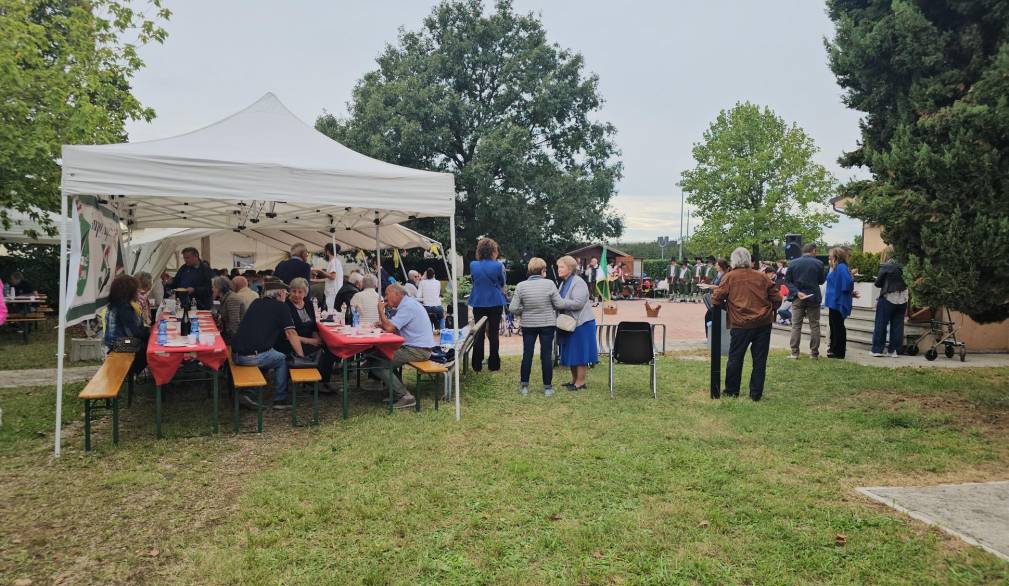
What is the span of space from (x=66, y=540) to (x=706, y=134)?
40.5 m

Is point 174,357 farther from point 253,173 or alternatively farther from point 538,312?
point 538,312

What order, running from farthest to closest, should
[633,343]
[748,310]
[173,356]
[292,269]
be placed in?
[292,269]
[633,343]
[748,310]
[173,356]

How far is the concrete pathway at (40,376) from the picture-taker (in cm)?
823

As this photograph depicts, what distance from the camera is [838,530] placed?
141 inches

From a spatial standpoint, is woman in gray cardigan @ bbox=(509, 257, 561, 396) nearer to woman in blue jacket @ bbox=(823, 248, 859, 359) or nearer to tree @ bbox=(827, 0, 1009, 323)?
tree @ bbox=(827, 0, 1009, 323)

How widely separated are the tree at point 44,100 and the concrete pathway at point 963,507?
1052 cm

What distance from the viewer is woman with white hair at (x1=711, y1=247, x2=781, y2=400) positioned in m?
6.97

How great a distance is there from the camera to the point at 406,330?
269 inches

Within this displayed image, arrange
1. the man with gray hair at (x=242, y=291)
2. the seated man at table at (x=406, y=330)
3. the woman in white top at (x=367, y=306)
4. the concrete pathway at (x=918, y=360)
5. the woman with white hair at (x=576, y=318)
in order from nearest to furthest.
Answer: the seated man at table at (x=406, y=330) < the woman with white hair at (x=576, y=318) < the man with gray hair at (x=242, y=291) < the woman in white top at (x=367, y=306) < the concrete pathway at (x=918, y=360)

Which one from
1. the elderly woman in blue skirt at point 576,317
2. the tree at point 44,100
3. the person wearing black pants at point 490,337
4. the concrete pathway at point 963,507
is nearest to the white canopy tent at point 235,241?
the tree at point 44,100

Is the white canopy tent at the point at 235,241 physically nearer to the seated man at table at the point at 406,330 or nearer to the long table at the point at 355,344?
the seated man at table at the point at 406,330

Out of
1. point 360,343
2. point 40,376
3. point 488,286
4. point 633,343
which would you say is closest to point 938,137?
point 633,343

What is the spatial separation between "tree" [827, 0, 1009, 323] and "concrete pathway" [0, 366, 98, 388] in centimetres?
983

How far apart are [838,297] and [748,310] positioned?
152 inches
